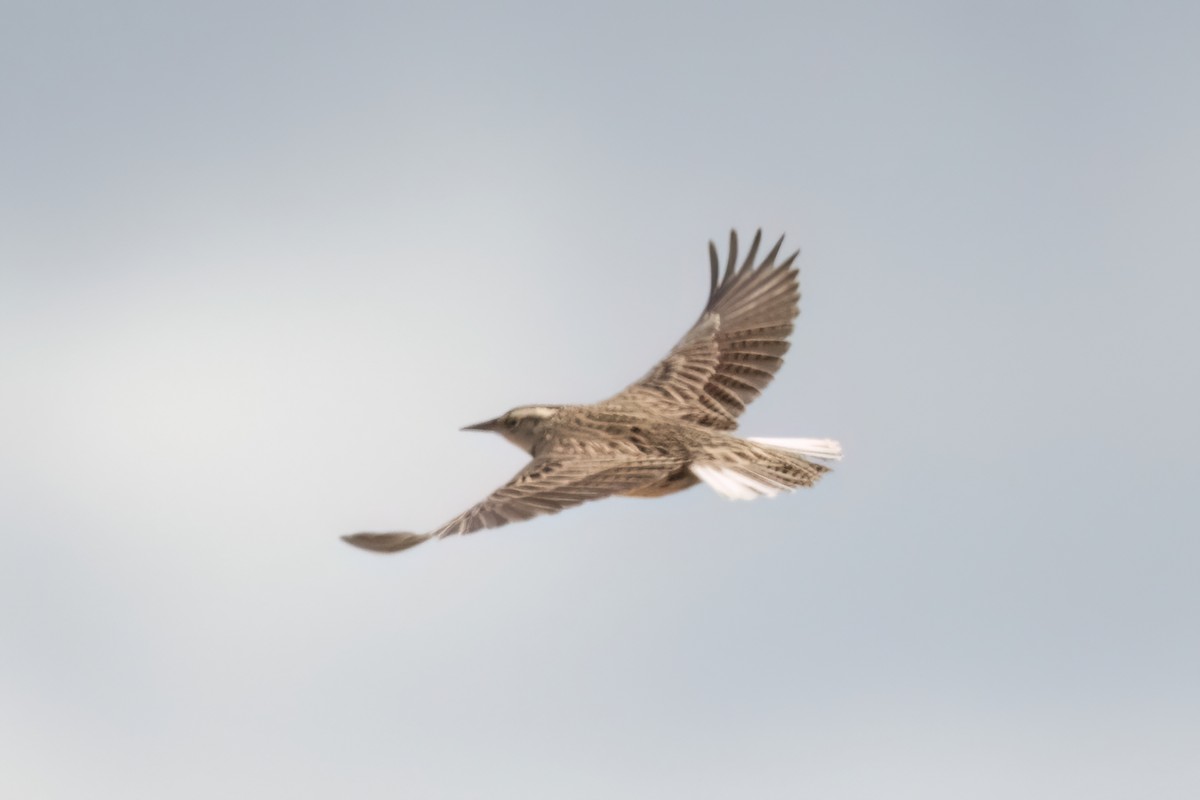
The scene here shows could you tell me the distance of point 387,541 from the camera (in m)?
16.8

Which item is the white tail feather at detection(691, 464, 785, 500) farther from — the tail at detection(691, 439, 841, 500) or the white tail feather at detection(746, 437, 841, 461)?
the white tail feather at detection(746, 437, 841, 461)

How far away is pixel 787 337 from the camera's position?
25.3 m

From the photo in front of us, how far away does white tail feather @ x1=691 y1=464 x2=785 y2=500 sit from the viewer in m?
18.7

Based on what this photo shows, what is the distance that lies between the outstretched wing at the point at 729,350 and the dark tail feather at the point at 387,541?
5.75 metres

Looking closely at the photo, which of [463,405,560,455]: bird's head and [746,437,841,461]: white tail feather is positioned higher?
[463,405,560,455]: bird's head

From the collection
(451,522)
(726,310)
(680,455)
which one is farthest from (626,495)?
(726,310)

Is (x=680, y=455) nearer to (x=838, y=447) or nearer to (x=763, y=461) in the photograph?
(x=763, y=461)

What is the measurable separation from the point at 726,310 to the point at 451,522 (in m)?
9.90

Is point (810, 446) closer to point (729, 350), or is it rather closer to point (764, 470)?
point (764, 470)

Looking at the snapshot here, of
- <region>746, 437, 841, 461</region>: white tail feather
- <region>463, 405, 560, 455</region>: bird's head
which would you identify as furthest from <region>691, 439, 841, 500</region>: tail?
<region>463, 405, 560, 455</region>: bird's head

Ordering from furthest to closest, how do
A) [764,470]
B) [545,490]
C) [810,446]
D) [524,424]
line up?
[524,424] → [810,446] → [764,470] → [545,490]

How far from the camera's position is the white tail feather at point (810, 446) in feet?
69.3

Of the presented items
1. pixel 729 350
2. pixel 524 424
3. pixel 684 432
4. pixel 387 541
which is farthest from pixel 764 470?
pixel 729 350

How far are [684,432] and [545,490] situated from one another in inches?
118
